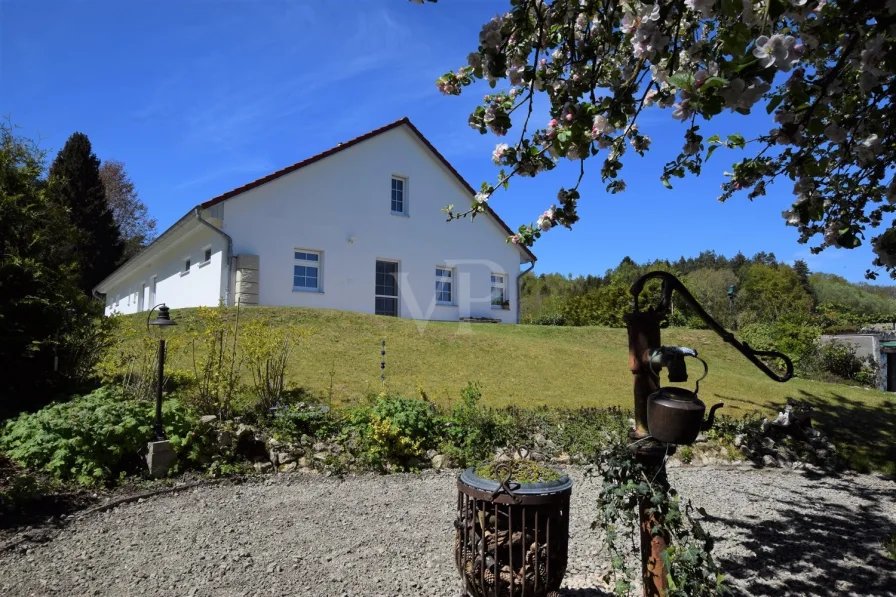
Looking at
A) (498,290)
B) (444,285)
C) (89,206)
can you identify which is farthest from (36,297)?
(89,206)

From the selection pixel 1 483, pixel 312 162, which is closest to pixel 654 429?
pixel 1 483

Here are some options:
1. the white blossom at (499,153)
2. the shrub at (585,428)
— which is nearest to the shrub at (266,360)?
the shrub at (585,428)

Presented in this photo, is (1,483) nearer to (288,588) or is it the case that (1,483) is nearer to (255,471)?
(255,471)

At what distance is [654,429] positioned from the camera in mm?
2266

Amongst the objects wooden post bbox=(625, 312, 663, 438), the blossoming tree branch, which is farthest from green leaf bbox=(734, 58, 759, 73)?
wooden post bbox=(625, 312, 663, 438)

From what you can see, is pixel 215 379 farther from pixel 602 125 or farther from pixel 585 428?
pixel 602 125

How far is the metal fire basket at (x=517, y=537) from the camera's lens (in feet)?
7.76

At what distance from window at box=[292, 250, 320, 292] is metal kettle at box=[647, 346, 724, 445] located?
13.4m

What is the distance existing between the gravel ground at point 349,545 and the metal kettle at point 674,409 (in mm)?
1285

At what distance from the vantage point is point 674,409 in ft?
7.22

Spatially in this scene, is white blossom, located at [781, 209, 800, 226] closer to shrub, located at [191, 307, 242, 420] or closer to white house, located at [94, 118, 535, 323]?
shrub, located at [191, 307, 242, 420]

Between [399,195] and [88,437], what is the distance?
44.1 feet

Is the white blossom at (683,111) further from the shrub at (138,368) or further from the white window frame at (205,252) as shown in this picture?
the white window frame at (205,252)

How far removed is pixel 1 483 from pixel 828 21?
6141 millimetres
